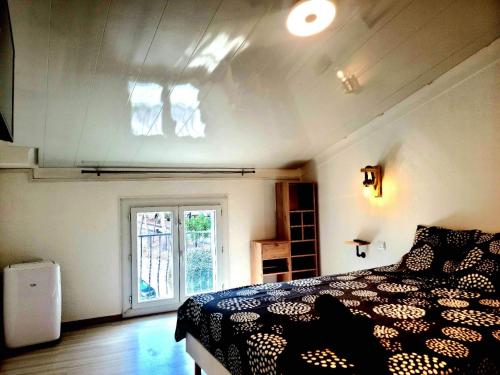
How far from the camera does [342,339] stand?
166 cm

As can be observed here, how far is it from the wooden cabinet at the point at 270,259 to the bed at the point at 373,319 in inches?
67.2

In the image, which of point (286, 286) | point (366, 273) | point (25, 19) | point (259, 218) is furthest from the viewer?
point (259, 218)

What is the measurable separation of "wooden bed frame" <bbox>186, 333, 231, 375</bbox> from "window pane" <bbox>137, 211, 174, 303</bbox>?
6.32 ft

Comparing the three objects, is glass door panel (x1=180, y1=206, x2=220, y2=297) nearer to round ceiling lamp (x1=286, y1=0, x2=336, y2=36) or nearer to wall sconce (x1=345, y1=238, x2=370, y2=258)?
wall sconce (x1=345, y1=238, x2=370, y2=258)

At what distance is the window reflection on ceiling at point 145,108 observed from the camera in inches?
105

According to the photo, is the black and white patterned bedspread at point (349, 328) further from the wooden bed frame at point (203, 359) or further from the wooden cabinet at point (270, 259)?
the wooden cabinet at point (270, 259)

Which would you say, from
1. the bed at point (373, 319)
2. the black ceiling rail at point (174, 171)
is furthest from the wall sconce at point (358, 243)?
the black ceiling rail at point (174, 171)

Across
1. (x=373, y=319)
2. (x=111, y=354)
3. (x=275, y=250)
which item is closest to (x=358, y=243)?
(x=275, y=250)

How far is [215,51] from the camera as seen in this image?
2.37m

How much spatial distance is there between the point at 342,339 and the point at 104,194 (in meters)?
3.48

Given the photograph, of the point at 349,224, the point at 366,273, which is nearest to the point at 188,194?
the point at 349,224

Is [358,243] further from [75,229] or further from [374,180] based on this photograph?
[75,229]

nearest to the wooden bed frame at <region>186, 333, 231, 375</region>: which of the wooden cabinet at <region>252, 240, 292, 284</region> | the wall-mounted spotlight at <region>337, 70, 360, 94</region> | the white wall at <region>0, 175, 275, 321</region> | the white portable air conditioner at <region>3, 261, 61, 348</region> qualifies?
the white portable air conditioner at <region>3, 261, 61, 348</region>

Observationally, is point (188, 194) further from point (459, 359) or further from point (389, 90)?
point (459, 359)
